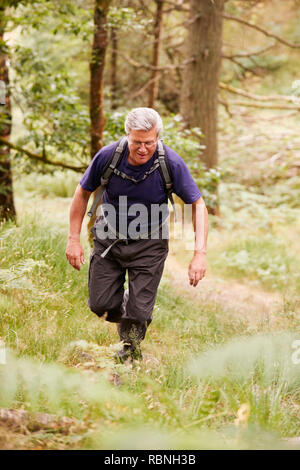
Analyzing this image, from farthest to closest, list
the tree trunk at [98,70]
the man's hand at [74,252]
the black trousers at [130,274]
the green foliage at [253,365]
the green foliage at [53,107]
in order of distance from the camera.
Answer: the green foliage at [53,107] → the tree trunk at [98,70] → the black trousers at [130,274] → the man's hand at [74,252] → the green foliage at [253,365]

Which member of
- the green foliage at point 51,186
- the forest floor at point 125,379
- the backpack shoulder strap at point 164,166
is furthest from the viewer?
the green foliage at point 51,186

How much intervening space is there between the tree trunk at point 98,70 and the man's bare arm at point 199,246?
3.08 metres

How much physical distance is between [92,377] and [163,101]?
45.0 feet

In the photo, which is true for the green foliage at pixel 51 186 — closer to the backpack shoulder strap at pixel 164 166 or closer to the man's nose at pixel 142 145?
the backpack shoulder strap at pixel 164 166

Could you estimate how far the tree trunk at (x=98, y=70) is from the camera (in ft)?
19.8

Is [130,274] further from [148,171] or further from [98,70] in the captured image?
[98,70]

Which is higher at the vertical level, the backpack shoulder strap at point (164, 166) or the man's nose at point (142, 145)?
the man's nose at point (142, 145)

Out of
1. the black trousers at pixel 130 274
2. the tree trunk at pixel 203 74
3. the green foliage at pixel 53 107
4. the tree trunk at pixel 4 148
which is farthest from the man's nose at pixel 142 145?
the tree trunk at pixel 203 74

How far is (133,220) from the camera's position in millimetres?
3988

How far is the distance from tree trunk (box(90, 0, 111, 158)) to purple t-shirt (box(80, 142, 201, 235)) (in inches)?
108

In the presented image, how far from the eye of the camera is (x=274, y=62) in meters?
18.7
